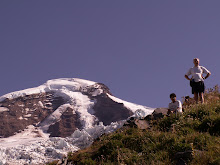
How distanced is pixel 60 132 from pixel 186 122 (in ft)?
539

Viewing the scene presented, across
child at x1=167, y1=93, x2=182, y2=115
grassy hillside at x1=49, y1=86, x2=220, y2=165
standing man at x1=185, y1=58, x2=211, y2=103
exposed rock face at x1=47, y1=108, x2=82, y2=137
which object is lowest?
exposed rock face at x1=47, y1=108, x2=82, y2=137

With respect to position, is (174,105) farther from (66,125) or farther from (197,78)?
(66,125)

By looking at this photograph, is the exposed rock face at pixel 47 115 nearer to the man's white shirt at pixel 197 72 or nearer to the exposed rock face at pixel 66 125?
the exposed rock face at pixel 66 125

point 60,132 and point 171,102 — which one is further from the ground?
point 171,102

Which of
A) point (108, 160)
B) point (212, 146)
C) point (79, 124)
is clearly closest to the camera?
point (212, 146)

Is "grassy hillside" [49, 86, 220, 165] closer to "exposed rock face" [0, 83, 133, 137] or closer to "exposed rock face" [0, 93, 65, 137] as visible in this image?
"exposed rock face" [0, 83, 133, 137]

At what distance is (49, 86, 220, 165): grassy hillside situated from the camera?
5809 mm

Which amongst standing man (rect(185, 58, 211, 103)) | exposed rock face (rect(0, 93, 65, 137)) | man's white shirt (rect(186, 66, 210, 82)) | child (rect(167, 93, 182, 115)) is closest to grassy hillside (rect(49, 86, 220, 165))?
child (rect(167, 93, 182, 115))

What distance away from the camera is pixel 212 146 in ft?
18.6

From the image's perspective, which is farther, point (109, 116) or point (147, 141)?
point (109, 116)

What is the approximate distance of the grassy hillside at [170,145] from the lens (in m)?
5.81

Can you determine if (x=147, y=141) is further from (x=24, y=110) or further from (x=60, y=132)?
(x=24, y=110)

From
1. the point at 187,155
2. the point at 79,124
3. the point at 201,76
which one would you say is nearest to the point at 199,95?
the point at 201,76

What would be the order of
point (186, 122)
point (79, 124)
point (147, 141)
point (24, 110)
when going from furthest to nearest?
point (24, 110)
point (79, 124)
point (186, 122)
point (147, 141)
